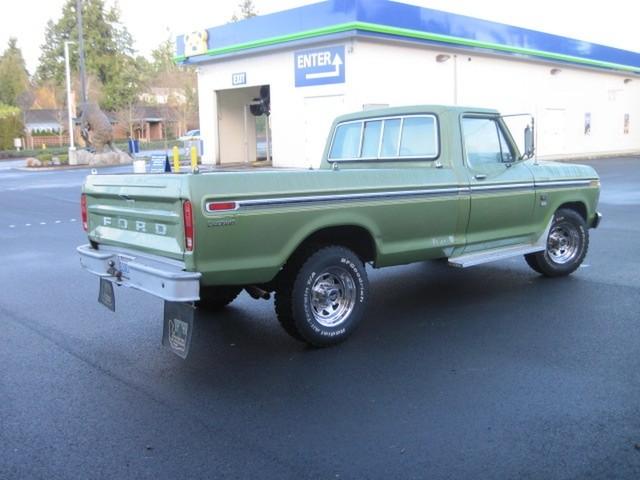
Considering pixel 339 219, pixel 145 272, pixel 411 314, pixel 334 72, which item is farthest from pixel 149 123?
pixel 145 272

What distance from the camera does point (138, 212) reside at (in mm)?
5320

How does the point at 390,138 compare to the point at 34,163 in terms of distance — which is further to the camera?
the point at 34,163

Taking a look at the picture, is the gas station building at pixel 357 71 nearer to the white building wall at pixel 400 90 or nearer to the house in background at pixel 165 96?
the white building wall at pixel 400 90

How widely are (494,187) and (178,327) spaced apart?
3533 millimetres

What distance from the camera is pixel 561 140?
32.9 m

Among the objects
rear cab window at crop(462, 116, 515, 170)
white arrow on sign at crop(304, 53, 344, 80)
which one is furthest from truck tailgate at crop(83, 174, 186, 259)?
white arrow on sign at crop(304, 53, 344, 80)

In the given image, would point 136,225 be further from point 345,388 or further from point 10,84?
point 10,84

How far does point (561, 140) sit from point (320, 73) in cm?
1549

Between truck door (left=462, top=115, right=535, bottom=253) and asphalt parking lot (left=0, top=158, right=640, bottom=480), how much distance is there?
0.69 meters

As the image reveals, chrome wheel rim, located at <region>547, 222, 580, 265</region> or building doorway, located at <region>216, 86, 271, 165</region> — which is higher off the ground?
building doorway, located at <region>216, 86, 271, 165</region>

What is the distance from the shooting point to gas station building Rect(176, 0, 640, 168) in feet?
71.7

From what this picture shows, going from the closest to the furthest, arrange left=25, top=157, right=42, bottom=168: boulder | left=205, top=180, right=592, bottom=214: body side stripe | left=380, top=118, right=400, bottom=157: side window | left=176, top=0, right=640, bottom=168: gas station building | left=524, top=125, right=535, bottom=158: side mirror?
left=205, top=180, right=592, bottom=214: body side stripe < left=380, top=118, right=400, bottom=157: side window < left=524, top=125, right=535, bottom=158: side mirror < left=176, top=0, right=640, bottom=168: gas station building < left=25, top=157, right=42, bottom=168: boulder

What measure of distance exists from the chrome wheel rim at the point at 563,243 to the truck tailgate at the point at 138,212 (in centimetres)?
474

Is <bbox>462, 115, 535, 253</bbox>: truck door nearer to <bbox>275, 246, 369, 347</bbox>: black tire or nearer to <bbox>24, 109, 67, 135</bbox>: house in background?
<bbox>275, 246, 369, 347</bbox>: black tire
